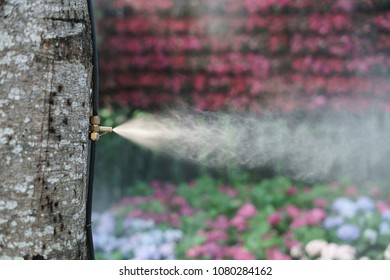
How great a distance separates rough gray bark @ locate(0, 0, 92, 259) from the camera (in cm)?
124

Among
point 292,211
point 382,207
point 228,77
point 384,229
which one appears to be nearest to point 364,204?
point 382,207

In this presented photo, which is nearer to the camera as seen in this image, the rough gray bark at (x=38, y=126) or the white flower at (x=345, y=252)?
the rough gray bark at (x=38, y=126)

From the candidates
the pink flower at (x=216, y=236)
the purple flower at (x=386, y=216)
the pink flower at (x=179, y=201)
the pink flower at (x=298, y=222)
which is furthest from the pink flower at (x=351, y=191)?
the pink flower at (x=179, y=201)

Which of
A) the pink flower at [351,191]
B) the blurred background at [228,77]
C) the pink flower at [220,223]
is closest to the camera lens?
the pink flower at [220,223]

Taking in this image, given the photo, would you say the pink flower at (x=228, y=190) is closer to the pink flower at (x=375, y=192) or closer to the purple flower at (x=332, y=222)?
the purple flower at (x=332, y=222)

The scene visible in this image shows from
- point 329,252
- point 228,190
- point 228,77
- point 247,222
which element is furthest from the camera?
point 228,77

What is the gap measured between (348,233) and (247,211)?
1.80 ft

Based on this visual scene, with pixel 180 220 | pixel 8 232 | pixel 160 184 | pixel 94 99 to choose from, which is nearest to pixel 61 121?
pixel 94 99

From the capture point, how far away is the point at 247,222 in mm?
3164

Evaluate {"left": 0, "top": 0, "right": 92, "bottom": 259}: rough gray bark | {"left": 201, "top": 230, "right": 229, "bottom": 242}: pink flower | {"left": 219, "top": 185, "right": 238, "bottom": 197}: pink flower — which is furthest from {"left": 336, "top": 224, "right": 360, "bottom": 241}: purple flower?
{"left": 0, "top": 0, "right": 92, "bottom": 259}: rough gray bark

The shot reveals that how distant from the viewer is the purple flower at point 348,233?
2.95 metres

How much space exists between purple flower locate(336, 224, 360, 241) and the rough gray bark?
194 centimetres

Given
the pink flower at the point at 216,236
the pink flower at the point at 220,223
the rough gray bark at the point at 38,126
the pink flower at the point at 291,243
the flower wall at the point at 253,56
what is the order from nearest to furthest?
the rough gray bark at the point at 38,126, the pink flower at the point at 291,243, the pink flower at the point at 216,236, the pink flower at the point at 220,223, the flower wall at the point at 253,56

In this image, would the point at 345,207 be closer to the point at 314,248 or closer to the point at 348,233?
the point at 348,233
